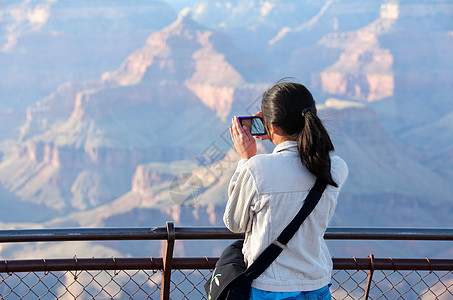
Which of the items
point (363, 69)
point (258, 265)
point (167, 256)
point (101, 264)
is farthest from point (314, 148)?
point (363, 69)

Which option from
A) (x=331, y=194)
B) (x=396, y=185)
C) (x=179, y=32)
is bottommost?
(x=396, y=185)

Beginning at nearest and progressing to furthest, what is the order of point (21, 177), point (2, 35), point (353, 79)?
point (21, 177) → point (353, 79) → point (2, 35)

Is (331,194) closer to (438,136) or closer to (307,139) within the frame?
(307,139)

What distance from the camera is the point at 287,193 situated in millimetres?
1529

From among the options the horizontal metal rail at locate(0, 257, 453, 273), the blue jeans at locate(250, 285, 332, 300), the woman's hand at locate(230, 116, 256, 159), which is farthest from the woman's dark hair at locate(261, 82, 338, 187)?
the horizontal metal rail at locate(0, 257, 453, 273)

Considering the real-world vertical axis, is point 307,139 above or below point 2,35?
above

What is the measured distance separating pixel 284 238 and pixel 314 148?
26 centimetres

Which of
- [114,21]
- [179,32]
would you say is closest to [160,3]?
[114,21]

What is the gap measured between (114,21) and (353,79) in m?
42.3

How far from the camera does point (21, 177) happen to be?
53.0m

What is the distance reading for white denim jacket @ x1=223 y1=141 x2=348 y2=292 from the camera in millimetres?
1527

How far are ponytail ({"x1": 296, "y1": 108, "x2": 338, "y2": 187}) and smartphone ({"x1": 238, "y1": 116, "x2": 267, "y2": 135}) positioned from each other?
185 mm

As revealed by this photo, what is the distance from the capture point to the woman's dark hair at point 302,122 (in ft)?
5.07

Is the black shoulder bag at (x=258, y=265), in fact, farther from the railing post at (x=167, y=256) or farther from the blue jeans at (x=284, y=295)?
the railing post at (x=167, y=256)
